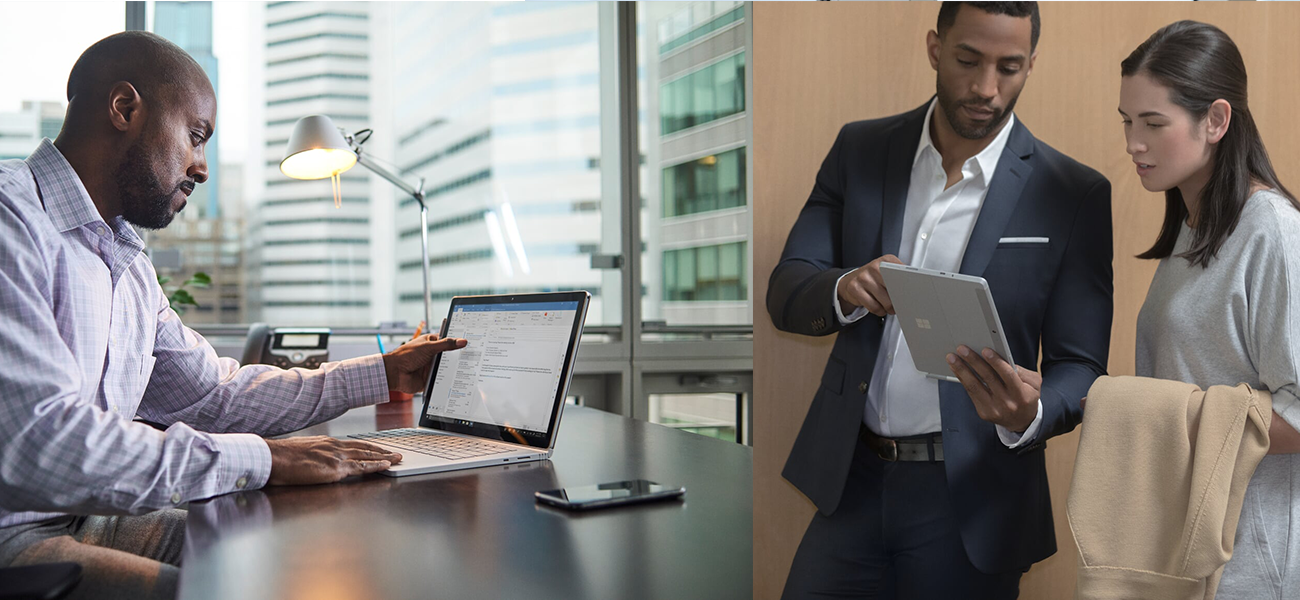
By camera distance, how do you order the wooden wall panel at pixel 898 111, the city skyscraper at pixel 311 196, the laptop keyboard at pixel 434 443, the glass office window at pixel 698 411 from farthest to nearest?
the glass office window at pixel 698 411, the city skyscraper at pixel 311 196, the laptop keyboard at pixel 434 443, the wooden wall panel at pixel 898 111

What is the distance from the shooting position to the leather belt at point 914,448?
135 cm

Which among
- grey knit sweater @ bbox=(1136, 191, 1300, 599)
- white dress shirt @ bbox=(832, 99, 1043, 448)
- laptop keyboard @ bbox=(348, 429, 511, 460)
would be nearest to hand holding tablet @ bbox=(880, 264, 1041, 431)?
white dress shirt @ bbox=(832, 99, 1043, 448)

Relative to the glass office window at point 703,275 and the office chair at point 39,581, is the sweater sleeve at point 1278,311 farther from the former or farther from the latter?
the glass office window at point 703,275

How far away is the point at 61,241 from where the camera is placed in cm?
138

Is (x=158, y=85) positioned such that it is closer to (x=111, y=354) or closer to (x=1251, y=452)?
(x=111, y=354)

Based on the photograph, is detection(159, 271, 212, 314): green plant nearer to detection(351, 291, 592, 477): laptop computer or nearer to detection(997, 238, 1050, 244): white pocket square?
detection(351, 291, 592, 477): laptop computer

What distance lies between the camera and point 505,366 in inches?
67.9

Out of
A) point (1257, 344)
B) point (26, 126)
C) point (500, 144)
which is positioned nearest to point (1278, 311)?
point (1257, 344)

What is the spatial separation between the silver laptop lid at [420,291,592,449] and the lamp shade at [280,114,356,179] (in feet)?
3.36

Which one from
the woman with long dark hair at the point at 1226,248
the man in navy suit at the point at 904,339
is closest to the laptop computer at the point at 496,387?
the man in navy suit at the point at 904,339

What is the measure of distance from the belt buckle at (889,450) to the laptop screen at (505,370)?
1.86 ft

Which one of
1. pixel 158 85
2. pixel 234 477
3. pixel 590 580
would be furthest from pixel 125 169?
pixel 590 580

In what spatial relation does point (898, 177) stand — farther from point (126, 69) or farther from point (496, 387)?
point (126, 69)

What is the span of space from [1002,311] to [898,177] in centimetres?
26
